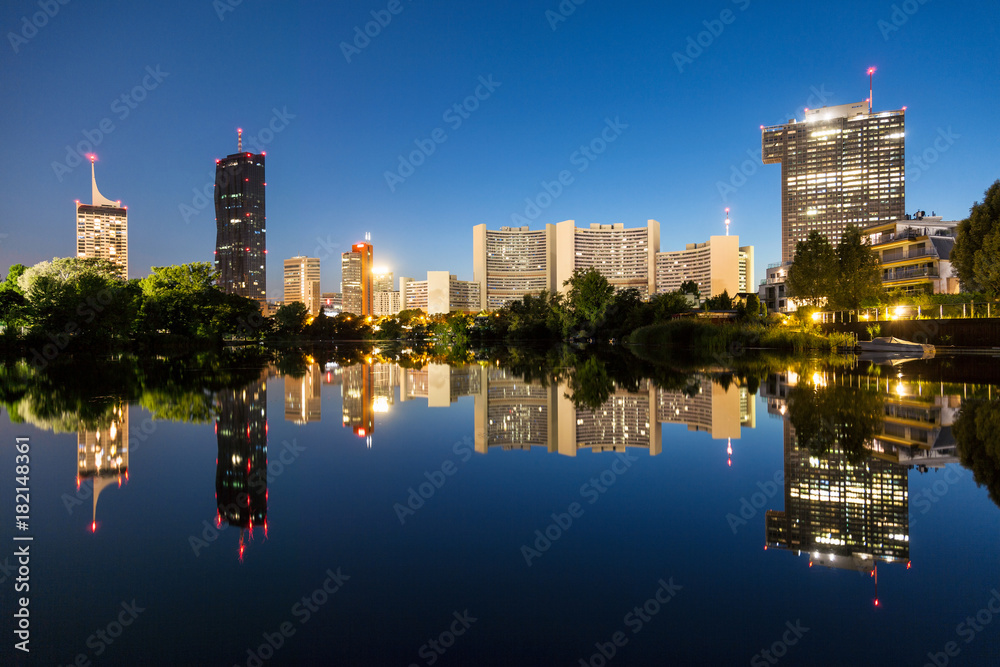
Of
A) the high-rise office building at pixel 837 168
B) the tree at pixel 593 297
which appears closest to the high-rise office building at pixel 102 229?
the tree at pixel 593 297

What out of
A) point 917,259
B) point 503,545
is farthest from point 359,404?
point 917,259

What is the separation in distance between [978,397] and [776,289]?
80.0 meters

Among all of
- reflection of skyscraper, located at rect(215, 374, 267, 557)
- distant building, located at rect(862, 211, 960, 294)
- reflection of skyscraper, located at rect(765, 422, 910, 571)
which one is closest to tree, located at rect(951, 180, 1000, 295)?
distant building, located at rect(862, 211, 960, 294)

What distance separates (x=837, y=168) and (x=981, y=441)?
182 metres

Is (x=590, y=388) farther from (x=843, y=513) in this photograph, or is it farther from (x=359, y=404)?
(x=843, y=513)

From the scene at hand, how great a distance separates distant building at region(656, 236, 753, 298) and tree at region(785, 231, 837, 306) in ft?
316

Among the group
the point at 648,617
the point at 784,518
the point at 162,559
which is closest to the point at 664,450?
the point at 784,518

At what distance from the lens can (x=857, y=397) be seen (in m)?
11.6

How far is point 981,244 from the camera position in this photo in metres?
32.2

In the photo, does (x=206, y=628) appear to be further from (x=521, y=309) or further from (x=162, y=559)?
(x=521, y=309)

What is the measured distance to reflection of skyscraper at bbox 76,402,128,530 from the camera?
558 centimetres

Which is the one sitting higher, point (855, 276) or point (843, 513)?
point (855, 276)

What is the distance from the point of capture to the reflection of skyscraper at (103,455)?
5.58 meters

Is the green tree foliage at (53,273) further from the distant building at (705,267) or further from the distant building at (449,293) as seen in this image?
the distant building at (449,293)
